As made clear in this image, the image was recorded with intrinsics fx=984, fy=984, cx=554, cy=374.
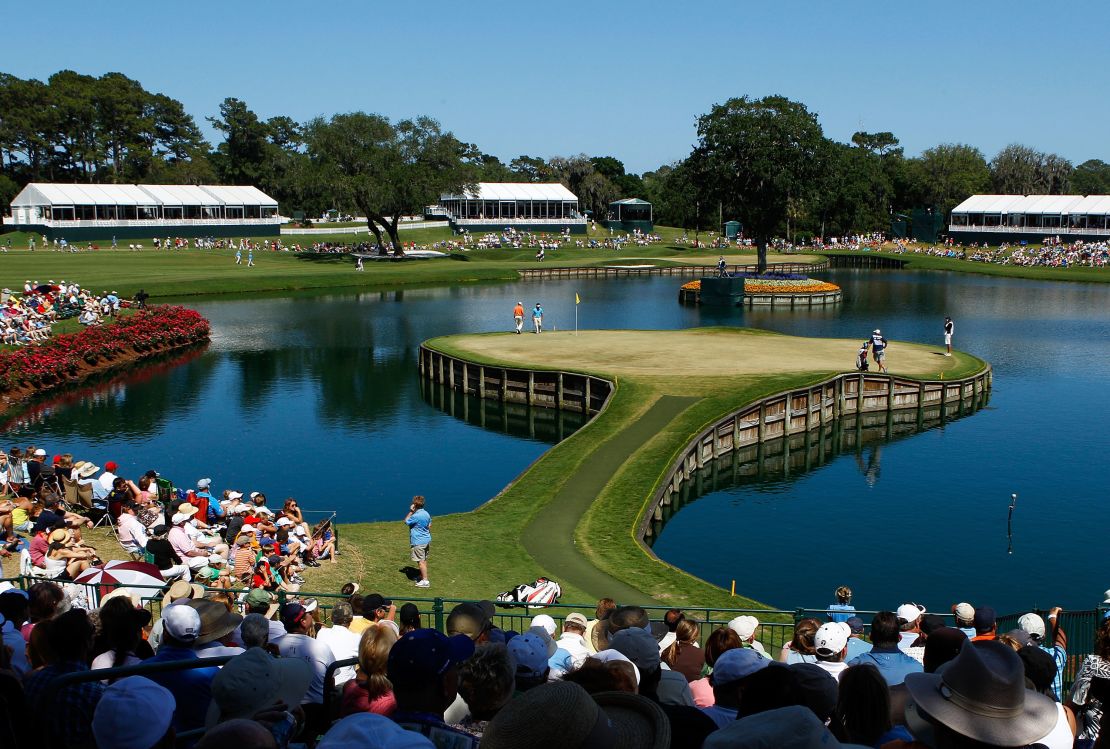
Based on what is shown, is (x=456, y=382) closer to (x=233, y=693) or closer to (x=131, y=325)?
(x=131, y=325)

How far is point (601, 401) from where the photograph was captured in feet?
137

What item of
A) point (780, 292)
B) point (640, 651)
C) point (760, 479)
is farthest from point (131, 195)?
point (640, 651)

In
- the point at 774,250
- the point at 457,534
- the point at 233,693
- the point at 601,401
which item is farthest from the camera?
the point at 774,250

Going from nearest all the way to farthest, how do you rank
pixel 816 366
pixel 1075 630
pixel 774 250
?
pixel 1075 630 < pixel 816 366 < pixel 774 250

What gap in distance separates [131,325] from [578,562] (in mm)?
42499

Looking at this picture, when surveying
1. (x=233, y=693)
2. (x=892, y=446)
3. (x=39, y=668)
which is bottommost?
(x=892, y=446)

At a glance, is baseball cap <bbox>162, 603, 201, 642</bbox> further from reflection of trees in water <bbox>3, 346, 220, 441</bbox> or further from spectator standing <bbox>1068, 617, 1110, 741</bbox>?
reflection of trees in water <bbox>3, 346, 220, 441</bbox>

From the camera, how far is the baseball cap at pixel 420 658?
6125 millimetres

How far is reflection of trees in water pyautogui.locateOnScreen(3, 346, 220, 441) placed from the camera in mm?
39406

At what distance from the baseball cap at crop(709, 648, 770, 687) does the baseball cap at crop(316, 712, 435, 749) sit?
2988 mm

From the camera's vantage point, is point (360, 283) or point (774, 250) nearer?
point (360, 283)

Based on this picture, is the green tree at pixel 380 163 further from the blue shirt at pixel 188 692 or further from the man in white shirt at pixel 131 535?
the blue shirt at pixel 188 692

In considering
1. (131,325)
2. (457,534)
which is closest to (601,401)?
(457,534)

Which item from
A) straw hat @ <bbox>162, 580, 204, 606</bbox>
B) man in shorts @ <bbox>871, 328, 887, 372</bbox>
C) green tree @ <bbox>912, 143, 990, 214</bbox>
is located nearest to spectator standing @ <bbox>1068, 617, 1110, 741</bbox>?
straw hat @ <bbox>162, 580, 204, 606</bbox>
